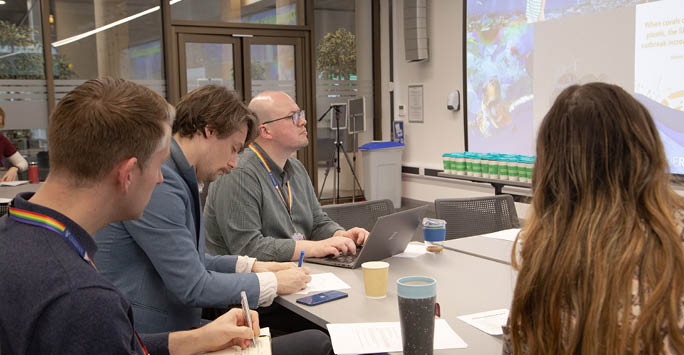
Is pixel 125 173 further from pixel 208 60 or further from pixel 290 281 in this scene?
pixel 208 60

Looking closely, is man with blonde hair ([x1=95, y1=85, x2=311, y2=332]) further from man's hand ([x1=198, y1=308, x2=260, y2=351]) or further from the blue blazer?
man's hand ([x1=198, y1=308, x2=260, y2=351])

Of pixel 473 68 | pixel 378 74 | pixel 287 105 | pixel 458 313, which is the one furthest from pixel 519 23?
pixel 458 313

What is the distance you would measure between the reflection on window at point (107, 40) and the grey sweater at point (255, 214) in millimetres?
4529

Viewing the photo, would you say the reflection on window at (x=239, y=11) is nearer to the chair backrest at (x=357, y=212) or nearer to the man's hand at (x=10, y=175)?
the man's hand at (x=10, y=175)

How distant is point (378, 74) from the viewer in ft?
26.7

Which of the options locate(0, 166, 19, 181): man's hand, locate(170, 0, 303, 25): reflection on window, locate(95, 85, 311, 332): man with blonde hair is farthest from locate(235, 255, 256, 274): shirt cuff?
locate(170, 0, 303, 25): reflection on window

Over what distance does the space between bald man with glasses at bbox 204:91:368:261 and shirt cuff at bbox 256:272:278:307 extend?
388 millimetres

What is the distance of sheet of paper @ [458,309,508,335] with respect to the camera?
1.60 m

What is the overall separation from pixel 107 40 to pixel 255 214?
16.9ft

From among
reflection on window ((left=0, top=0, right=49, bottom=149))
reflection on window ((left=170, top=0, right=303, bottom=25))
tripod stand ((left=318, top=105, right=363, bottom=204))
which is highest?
reflection on window ((left=170, top=0, right=303, bottom=25))

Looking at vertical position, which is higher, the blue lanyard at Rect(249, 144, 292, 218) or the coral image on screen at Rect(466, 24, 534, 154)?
the coral image on screen at Rect(466, 24, 534, 154)

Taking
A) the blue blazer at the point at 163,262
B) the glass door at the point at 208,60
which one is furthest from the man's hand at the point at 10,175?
the blue blazer at the point at 163,262

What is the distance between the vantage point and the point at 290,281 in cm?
195

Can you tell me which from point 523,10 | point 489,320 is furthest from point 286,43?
point 489,320
